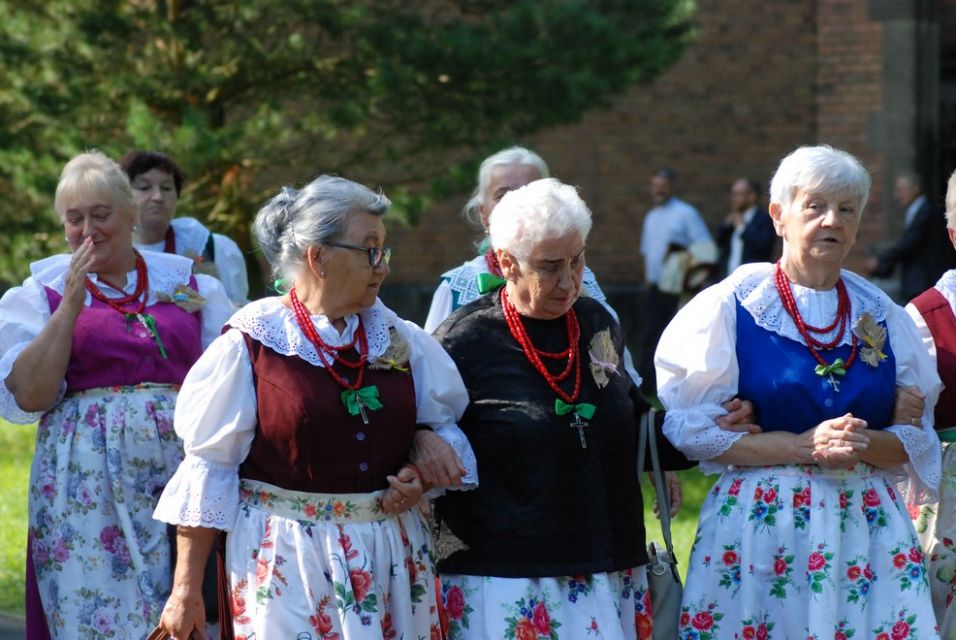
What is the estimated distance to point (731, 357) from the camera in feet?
14.5

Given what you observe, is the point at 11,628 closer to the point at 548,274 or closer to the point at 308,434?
the point at 308,434

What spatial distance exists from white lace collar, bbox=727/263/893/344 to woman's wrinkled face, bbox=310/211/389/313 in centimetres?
115

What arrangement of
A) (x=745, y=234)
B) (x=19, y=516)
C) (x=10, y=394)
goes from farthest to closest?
(x=745, y=234), (x=19, y=516), (x=10, y=394)

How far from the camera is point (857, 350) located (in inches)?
175

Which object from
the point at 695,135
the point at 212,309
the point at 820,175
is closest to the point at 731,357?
the point at 820,175

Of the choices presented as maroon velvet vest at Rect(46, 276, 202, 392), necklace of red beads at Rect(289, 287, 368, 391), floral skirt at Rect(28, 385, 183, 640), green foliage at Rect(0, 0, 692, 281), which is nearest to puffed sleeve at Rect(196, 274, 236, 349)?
maroon velvet vest at Rect(46, 276, 202, 392)

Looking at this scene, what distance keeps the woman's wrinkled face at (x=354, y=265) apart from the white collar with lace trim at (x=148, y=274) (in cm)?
118

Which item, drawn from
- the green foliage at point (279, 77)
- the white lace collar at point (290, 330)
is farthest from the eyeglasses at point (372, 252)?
the green foliage at point (279, 77)

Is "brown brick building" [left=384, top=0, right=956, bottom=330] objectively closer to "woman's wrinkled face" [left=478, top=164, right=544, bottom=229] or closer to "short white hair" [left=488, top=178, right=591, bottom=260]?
"woman's wrinkled face" [left=478, top=164, right=544, bottom=229]

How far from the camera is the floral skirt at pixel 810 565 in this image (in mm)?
4316

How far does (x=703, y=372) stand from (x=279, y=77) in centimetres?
673

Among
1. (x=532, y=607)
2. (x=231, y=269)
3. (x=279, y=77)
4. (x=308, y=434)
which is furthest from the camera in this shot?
(x=279, y=77)

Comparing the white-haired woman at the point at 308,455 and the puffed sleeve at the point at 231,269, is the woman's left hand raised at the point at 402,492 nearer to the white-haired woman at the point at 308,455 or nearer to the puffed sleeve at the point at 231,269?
the white-haired woman at the point at 308,455

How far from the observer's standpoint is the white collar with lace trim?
4.89 metres
